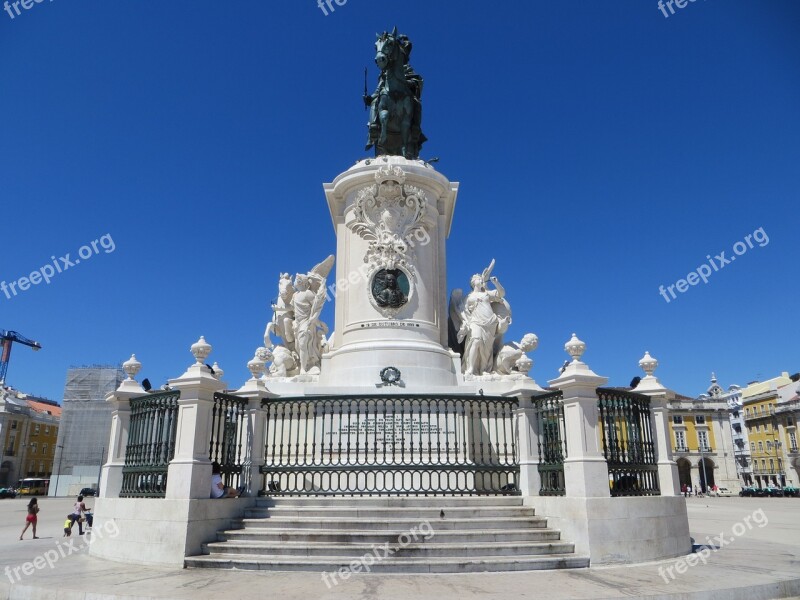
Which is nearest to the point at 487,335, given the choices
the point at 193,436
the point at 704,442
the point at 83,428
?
the point at 193,436

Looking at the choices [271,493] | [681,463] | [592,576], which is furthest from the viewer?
[681,463]

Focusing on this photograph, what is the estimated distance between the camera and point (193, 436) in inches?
350

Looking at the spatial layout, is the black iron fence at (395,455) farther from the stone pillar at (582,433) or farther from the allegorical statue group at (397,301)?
the allegorical statue group at (397,301)

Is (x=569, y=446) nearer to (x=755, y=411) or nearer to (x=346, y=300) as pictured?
(x=346, y=300)

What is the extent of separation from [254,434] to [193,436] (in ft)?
5.03

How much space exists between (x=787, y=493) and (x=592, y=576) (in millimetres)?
59276

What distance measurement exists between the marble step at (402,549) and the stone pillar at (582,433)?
0.96 meters

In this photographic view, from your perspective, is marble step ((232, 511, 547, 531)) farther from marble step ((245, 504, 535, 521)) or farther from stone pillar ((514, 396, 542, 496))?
stone pillar ((514, 396, 542, 496))

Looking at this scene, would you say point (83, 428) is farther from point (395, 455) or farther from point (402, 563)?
point (402, 563)

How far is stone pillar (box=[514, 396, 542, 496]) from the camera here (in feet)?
32.0

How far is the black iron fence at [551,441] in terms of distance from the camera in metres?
9.30

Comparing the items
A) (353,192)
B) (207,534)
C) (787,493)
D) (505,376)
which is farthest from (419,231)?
(787,493)

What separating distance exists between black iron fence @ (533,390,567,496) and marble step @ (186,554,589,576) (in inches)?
61.7

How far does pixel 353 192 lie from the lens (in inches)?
656
